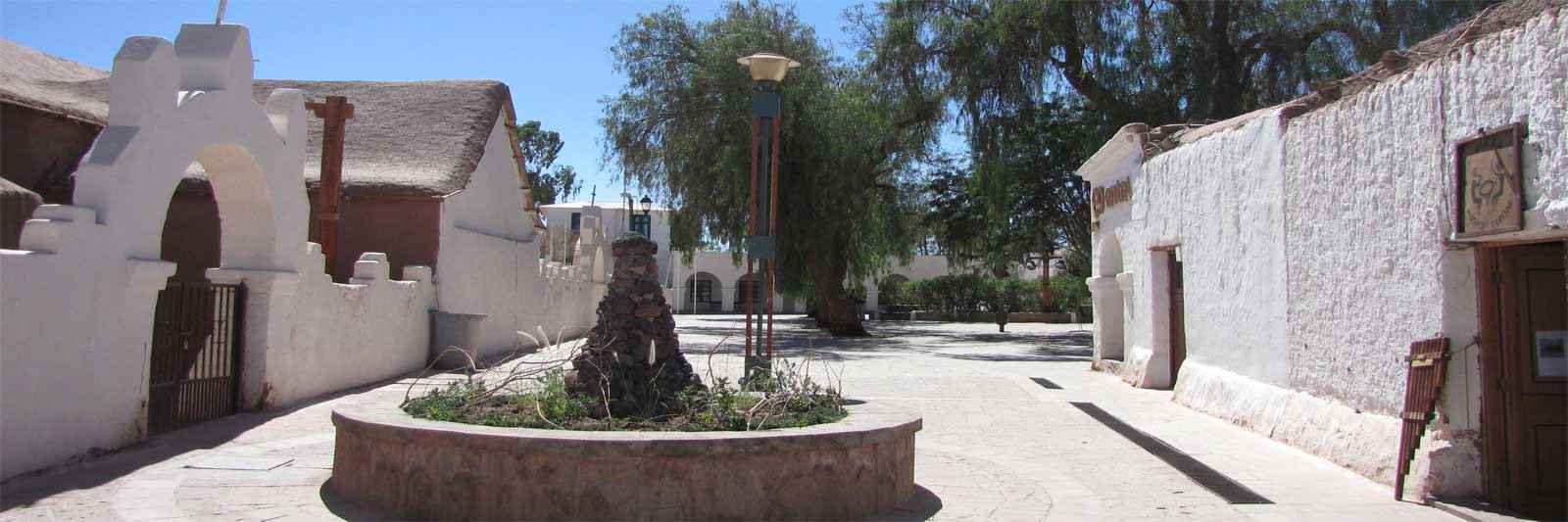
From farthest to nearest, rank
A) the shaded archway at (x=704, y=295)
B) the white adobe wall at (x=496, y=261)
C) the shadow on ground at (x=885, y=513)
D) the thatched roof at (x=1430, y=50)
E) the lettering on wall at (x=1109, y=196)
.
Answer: the shaded archway at (x=704, y=295), the white adobe wall at (x=496, y=261), the lettering on wall at (x=1109, y=196), the thatched roof at (x=1430, y=50), the shadow on ground at (x=885, y=513)

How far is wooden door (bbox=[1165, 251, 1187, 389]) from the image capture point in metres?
13.5

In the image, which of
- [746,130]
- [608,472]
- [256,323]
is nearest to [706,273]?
[746,130]

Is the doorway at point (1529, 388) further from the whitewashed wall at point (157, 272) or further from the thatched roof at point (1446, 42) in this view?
the whitewashed wall at point (157, 272)

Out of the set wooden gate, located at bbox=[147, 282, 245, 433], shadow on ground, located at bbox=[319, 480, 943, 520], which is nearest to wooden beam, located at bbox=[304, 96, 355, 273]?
wooden gate, located at bbox=[147, 282, 245, 433]

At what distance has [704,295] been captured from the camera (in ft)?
183

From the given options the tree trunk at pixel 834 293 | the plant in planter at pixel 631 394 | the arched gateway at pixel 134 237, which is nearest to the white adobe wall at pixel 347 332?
the arched gateway at pixel 134 237

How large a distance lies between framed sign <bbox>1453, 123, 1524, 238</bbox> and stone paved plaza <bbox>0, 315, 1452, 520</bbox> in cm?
179

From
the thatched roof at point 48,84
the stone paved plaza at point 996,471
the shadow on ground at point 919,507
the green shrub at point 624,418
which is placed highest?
the thatched roof at point 48,84

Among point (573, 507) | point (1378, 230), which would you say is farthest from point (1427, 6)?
point (573, 507)

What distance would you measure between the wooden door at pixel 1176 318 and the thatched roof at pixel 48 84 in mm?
14242

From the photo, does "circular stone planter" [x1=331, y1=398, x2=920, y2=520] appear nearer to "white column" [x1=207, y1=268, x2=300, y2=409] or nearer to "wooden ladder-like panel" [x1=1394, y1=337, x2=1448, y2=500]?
"wooden ladder-like panel" [x1=1394, y1=337, x2=1448, y2=500]

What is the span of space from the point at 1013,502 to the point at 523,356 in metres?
14.0

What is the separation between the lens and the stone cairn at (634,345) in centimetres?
651

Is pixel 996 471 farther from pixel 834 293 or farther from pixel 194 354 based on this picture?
pixel 834 293
